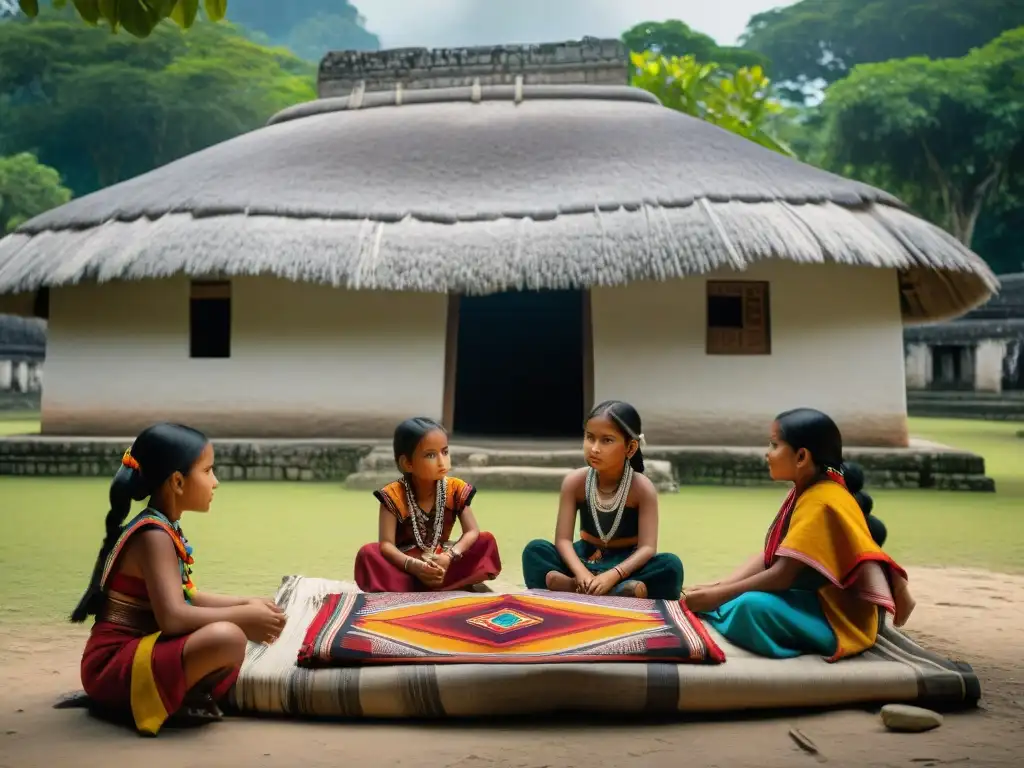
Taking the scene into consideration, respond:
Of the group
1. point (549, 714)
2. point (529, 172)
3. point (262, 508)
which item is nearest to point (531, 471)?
point (262, 508)

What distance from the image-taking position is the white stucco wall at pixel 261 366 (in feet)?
32.0

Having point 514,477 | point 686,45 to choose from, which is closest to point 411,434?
point 514,477

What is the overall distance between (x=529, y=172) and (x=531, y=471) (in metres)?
3.59

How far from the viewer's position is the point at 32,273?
31.4 ft

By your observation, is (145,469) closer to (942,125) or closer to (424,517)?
(424,517)

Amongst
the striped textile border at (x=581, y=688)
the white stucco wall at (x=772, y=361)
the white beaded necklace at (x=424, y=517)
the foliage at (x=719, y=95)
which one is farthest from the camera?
the foliage at (x=719, y=95)

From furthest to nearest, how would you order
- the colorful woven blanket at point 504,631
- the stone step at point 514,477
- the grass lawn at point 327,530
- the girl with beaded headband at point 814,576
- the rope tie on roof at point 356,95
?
the rope tie on roof at point 356,95, the stone step at point 514,477, the grass lawn at point 327,530, the girl with beaded headband at point 814,576, the colorful woven blanket at point 504,631

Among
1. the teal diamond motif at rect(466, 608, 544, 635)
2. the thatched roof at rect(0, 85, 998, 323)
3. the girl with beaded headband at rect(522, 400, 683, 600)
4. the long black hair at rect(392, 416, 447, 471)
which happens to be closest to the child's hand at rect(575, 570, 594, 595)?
the girl with beaded headband at rect(522, 400, 683, 600)

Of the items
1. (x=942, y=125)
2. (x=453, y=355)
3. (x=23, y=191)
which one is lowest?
(x=453, y=355)

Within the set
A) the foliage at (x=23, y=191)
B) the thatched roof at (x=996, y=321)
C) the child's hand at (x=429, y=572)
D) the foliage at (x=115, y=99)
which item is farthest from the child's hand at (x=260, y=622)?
the foliage at (x=115, y=99)

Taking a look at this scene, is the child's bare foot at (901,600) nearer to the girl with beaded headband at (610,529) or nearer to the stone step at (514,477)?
the girl with beaded headband at (610,529)

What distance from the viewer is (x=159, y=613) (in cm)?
232

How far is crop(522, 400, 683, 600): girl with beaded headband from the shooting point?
10.7 feet

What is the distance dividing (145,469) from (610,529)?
64.8 inches
